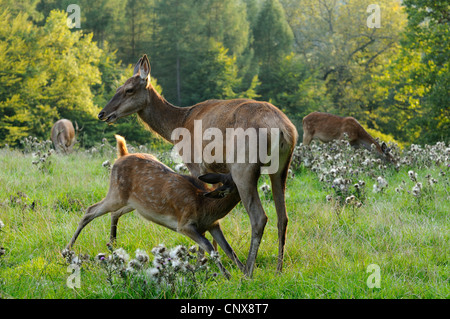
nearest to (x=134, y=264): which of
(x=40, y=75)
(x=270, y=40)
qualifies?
(x=40, y=75)

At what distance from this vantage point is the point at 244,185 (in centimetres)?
443

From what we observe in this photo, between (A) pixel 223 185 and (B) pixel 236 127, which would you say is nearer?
→ (A) pixel 223 185

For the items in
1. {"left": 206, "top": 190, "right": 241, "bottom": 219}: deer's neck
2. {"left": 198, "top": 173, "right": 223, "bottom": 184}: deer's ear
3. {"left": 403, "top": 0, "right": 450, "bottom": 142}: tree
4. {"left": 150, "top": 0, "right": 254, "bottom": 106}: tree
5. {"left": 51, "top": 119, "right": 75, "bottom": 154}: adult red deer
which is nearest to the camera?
{"left": 198, "top": 173, "right": 223, "bottom": 184}: deer's ear

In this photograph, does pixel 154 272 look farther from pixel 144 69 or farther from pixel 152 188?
pixel 144 69

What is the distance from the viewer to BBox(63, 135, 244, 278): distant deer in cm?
446

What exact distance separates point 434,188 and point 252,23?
4225cm

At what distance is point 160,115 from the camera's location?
6.16 m

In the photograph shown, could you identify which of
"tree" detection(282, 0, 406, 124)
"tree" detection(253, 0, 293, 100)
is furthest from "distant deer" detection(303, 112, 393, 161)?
"tree" detection(253, 0, 293, 100)

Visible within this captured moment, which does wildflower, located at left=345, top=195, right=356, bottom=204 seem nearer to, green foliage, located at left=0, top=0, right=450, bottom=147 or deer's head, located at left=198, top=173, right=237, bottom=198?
deer's head, located at left=198, top=173, right=237, bottom=198

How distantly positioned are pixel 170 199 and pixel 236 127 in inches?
37.7

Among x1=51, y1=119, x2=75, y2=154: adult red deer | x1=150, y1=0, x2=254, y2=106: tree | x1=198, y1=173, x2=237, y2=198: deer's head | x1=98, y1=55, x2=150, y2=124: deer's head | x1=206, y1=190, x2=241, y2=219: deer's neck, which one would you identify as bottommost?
x1=51, y1=119, x2=75, y2=154: adult red deer

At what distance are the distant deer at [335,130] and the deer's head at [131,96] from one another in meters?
6.56

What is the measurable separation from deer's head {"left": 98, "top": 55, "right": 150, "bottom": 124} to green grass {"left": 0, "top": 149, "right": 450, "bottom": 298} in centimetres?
137
